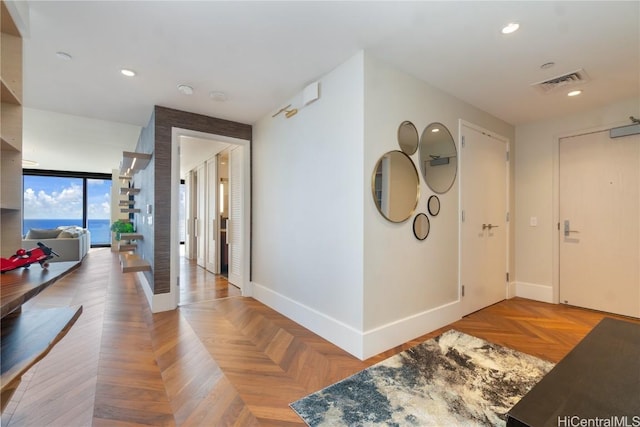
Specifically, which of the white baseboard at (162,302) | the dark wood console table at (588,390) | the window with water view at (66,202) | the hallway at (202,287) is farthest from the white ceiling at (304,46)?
the window with water view at (66,202)

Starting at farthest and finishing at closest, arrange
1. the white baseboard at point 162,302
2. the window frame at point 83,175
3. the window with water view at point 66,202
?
the window with water view at point 66,202, the window frame at point 83,175, the white baseboard at point 162,302

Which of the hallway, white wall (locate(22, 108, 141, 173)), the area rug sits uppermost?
white wall (locate(22, 108, 141, 173))

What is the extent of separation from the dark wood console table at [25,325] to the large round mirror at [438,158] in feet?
8.91

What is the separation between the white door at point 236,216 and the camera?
400 centimetres

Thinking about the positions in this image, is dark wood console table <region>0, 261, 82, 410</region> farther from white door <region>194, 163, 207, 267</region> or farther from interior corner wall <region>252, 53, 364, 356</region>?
white door <region>194, 163, 207, 267</region>

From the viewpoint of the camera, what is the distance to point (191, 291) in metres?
4.09

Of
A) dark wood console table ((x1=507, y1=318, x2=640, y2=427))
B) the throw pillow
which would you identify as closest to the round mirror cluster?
dark wood console table ((x1=507, y1=318, x2=640, y2=427))

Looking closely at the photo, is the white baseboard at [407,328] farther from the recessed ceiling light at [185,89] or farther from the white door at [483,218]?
the recessed ceiling light at [185,89]

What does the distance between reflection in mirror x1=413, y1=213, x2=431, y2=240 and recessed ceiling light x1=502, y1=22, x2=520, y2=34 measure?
151 centimetres

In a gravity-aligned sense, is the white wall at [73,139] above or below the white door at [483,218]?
above

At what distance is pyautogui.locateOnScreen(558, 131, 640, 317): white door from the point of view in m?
3.09

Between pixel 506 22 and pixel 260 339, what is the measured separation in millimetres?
3087

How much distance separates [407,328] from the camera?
252cm

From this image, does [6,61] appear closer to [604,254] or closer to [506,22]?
[506,22]
